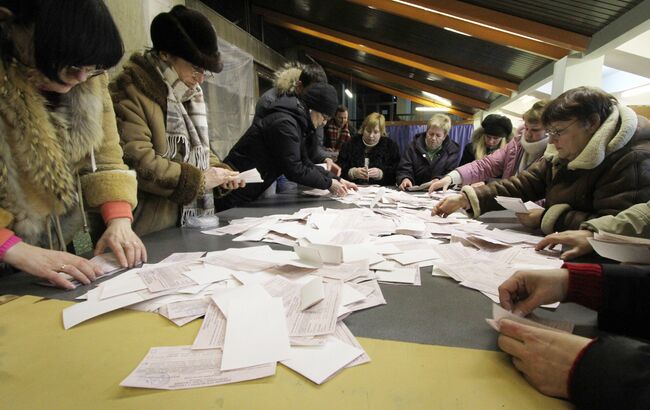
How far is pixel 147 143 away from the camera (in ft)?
4.00

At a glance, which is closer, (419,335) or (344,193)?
(419,335)

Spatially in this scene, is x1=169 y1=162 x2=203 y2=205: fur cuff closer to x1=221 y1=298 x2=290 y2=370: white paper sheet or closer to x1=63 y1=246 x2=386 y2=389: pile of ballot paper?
x1=63 y1=246 x2=386 y2=389: pile of ballot paper

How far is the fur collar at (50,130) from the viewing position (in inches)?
30.0

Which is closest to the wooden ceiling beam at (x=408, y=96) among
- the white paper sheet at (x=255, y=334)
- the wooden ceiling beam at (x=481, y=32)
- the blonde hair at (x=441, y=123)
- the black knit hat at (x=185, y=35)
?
the wooden ceiling beam at (x=481, y=32)

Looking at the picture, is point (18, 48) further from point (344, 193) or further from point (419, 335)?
point (344, 193)

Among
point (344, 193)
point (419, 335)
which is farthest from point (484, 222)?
point (419, 335)

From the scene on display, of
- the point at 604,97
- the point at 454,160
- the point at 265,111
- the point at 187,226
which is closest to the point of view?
the point at 604,97

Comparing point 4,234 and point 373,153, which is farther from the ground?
point 373,153

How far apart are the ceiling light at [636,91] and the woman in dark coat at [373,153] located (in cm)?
330

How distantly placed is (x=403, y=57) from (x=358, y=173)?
9.40ft

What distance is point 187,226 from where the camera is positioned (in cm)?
140

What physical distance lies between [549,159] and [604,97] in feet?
1.45

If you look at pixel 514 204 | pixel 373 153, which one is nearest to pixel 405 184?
pixel 373 153

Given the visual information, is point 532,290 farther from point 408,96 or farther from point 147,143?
point 408,96
